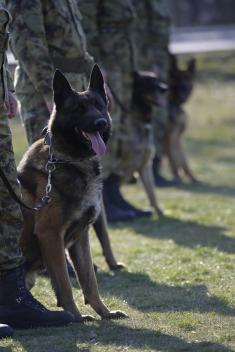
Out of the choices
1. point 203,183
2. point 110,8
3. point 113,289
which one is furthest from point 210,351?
point 203,183

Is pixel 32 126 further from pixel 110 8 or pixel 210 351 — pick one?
pixel 210 351

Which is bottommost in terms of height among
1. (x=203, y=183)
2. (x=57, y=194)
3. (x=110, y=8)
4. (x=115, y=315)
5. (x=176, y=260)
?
(x=203, y=183)

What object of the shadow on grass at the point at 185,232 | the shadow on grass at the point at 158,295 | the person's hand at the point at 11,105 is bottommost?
the shadow on grass at the point at 185,232

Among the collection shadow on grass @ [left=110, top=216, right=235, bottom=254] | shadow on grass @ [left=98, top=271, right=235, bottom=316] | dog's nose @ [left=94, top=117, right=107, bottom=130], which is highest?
dog's nose @ [left=94, top=117, right=107, bottom=130]

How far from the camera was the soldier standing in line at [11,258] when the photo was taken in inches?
199

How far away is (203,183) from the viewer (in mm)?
13000

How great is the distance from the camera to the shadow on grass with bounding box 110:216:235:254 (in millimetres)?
8185

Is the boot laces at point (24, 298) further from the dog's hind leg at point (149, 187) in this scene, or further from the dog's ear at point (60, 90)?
the dog's hind leg at point (149, 187)

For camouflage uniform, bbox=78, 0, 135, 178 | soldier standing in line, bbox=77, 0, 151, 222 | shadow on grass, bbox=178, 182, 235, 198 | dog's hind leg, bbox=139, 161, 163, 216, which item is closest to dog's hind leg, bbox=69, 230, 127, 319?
soldier standing in line, bbox=77, 0, 151, 222

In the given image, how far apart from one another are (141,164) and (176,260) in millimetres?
2799

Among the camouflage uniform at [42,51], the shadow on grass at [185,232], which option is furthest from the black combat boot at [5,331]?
the shadow on grass at [185,232]

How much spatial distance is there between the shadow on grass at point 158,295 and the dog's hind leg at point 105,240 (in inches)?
7.9

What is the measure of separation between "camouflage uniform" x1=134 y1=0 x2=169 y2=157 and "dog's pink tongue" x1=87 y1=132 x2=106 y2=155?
627 cm

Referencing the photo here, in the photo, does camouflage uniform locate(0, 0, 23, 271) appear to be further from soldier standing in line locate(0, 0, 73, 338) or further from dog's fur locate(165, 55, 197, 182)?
dog's fur locate(165, 55, 197, 182)
